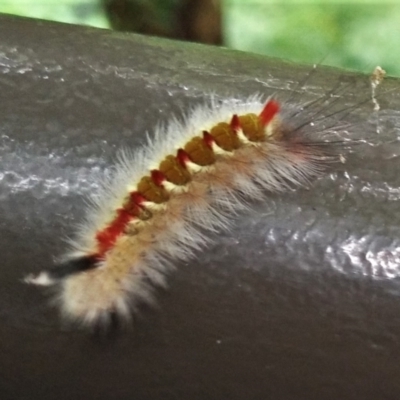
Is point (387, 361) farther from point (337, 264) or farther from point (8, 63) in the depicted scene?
point (8, 63)

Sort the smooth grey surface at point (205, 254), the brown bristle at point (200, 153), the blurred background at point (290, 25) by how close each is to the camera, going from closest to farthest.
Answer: the smooth grey surface at point (205, 254) < the brown bristle at point (200, 153) < the blurred background at point (290, 25)

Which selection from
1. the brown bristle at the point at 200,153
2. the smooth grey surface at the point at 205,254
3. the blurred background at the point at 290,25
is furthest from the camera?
the blurred background at the point at 290,25

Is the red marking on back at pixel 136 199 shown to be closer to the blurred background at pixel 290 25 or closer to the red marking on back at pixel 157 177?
the red marking on back at pixel 157 177

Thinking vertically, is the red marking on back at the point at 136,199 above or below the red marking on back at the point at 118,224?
above

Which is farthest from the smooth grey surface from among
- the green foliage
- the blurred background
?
the green foliage

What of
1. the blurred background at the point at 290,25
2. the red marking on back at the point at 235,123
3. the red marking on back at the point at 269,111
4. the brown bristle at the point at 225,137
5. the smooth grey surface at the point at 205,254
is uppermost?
the blurred background at the point at 290,25

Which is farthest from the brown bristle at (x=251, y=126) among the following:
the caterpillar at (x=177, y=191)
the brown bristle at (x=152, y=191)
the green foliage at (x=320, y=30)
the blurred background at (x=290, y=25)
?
the green foliage at (x=320, y=30)

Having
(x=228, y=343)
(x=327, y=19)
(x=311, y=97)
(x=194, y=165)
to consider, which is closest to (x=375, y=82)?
(x=311, y=97)
